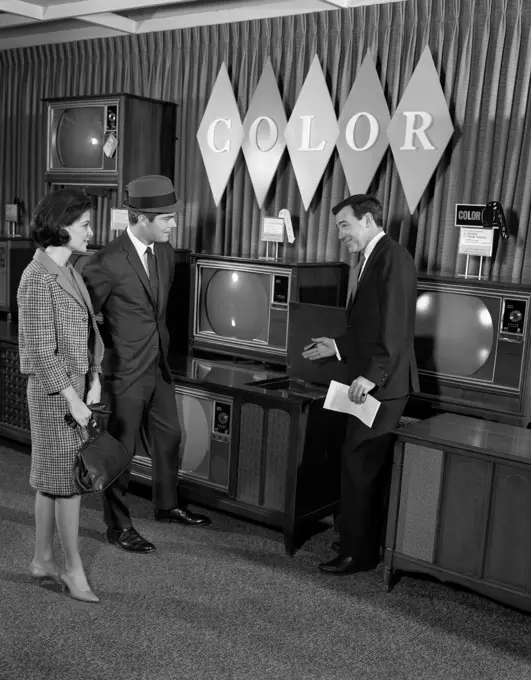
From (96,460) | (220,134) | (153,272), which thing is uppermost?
(220,134)

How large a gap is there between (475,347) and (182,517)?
155cm

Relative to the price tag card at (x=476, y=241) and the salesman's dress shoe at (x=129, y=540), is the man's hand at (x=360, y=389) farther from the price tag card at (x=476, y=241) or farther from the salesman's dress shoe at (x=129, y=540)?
the salesman's dress shoe at (x=129, y=540)

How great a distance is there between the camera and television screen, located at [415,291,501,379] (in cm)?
318

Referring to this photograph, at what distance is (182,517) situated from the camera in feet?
12.3

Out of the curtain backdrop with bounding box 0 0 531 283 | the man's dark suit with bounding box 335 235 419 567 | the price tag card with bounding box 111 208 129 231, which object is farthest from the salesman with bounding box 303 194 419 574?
the price tag card with bounding box 111 208 129 231

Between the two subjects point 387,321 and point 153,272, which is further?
point 153,272

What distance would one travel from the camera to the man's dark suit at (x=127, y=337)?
3.35 metres

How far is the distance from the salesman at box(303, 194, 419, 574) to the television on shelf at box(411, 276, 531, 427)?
17cm

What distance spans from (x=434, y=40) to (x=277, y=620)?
2616 millimetres

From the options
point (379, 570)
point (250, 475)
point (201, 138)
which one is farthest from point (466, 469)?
point (201, 138)

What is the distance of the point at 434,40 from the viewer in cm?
370

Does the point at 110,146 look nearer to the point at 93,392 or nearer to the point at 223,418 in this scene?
the point at 223,418

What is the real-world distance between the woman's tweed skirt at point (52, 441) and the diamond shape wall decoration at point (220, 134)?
202 centimetres

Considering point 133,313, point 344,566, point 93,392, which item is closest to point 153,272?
point 133,313
